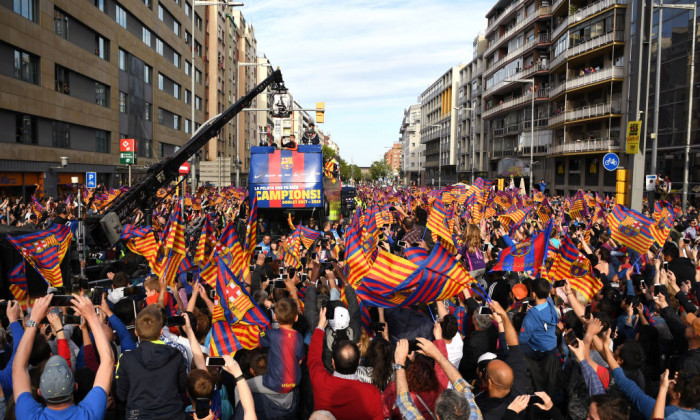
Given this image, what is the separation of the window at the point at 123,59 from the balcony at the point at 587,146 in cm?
3302

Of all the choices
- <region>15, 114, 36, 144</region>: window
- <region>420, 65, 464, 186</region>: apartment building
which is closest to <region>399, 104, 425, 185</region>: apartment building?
<region>420, 65, 464, 186</region>: apartment building

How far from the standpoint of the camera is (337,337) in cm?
462

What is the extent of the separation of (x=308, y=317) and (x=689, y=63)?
3044cm

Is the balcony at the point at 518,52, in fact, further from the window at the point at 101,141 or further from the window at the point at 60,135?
the window at the point at 60,135

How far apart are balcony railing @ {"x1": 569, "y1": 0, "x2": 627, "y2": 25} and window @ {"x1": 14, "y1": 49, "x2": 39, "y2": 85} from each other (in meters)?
35.2

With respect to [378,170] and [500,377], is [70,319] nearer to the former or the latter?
[500,377]

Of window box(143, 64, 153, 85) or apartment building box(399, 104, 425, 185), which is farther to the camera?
apartment building box(399, 104, 425, 185)

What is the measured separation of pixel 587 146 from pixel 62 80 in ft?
114

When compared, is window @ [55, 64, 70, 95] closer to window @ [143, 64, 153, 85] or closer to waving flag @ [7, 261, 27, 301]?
window @ [143, 64, 153, 85]

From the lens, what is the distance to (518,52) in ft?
168

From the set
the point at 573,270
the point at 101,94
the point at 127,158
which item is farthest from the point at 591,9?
the point at 573,270

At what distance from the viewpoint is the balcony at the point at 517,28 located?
46.3 meters

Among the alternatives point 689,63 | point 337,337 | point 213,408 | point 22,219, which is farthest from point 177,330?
point 689,63

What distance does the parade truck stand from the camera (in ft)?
60.5
